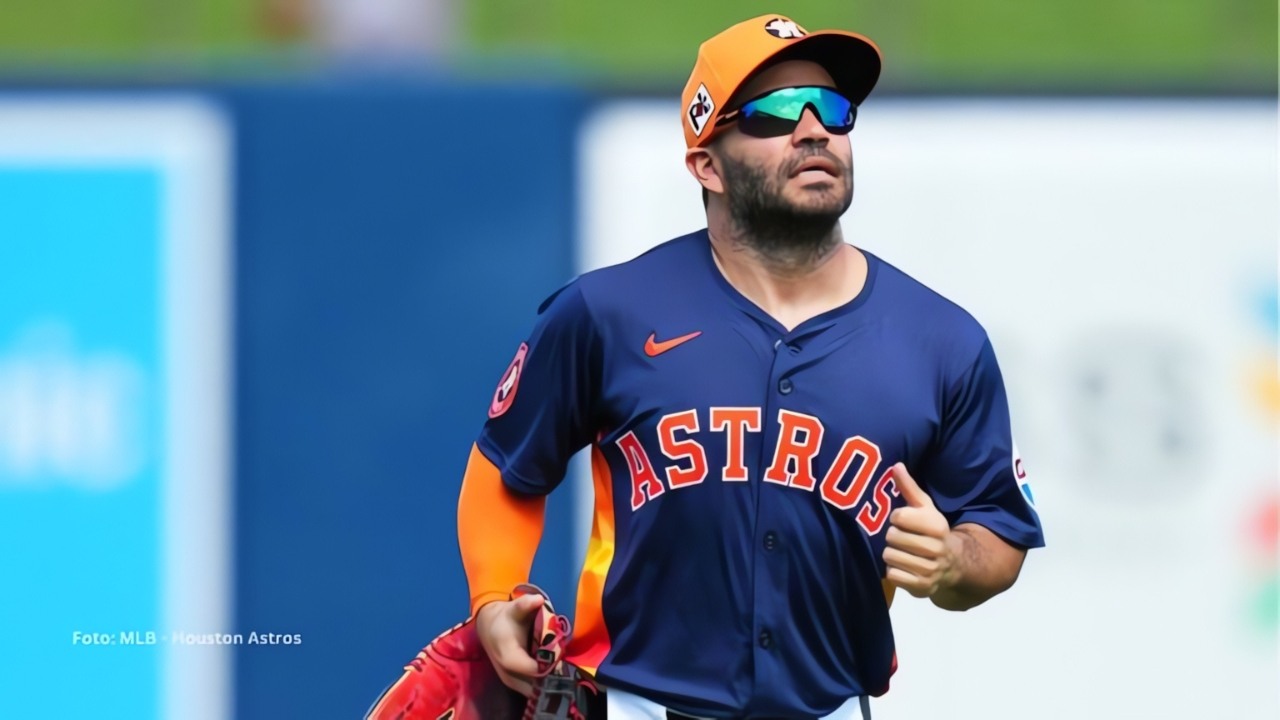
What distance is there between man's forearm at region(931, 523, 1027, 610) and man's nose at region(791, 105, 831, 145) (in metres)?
0.70

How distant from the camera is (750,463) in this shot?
304cm

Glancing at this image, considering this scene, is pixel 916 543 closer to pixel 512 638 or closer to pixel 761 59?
pixel 512 638

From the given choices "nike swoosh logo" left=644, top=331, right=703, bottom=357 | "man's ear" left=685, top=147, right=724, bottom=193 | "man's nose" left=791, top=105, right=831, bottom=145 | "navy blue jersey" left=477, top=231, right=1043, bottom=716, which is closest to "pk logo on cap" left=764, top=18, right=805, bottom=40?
"man's nose" left=791, top=105, right=831, bottom=145

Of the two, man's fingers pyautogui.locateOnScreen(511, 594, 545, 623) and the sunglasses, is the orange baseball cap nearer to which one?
the sunglasses

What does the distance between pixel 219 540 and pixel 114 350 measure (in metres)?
0.60

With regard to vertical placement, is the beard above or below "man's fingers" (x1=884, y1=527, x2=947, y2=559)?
above

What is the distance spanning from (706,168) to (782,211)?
20 cm

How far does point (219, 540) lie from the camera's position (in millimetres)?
5070

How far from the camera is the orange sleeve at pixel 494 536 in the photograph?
10.7ft

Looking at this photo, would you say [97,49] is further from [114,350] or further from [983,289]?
[983,289]

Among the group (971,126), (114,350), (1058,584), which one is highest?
(971,126)

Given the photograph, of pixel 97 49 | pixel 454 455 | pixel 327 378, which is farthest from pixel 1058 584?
pixel 97 49

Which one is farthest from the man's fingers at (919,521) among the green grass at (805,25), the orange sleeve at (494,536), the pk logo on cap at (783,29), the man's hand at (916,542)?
A: the green grass at (805,25)

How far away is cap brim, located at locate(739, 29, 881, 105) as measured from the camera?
10.2ft
